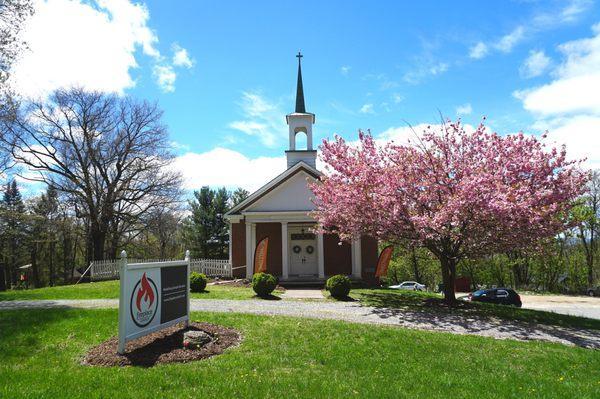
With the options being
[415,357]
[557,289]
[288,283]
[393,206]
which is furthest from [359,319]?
[557,289]

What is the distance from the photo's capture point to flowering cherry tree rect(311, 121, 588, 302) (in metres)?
12.0

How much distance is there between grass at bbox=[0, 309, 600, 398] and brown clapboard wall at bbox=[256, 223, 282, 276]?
1340 centimetres

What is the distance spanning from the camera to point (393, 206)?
1354cm

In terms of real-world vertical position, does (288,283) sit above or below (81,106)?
below

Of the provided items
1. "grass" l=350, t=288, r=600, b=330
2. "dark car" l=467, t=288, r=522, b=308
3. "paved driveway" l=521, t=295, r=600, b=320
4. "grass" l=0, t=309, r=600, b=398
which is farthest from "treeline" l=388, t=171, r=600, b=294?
"grass" l=0, t=309, r=600, b=398

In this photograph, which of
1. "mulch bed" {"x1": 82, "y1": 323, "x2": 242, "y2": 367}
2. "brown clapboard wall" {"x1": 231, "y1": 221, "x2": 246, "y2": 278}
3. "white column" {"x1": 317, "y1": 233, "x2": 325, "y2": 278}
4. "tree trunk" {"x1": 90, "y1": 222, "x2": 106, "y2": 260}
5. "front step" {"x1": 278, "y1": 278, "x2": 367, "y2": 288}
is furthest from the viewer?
"tree trunk" {"x1": 90, "y1": 222, "x2": 106, "y2": 260}

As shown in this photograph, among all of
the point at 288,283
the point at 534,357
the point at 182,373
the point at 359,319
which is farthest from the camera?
the point at 288,283

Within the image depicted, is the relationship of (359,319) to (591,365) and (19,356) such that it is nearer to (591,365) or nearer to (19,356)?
(591,365)

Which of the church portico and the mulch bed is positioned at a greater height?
the church portico

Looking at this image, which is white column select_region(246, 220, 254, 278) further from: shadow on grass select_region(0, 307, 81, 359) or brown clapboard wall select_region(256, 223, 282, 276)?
shadow on grass select_region(0, 307, 81, 359)

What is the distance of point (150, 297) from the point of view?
7.65 metres

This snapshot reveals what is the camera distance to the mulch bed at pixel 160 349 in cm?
659

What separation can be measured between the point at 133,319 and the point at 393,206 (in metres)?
8.70

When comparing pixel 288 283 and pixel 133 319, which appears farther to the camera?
pixel 288 283
